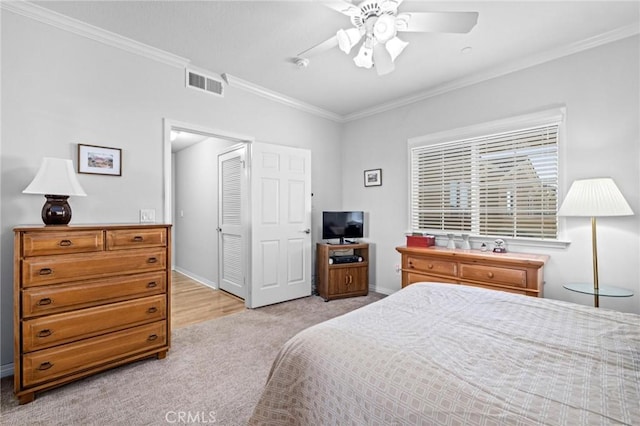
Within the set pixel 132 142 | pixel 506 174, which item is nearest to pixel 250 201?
pixel 132 142

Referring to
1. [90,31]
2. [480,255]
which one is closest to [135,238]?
[90,31]

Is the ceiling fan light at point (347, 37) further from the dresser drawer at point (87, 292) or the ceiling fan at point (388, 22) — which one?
the dresser drawer at point (87, 292)

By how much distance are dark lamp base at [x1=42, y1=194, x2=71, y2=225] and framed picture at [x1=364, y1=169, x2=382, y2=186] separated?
3.46 metres

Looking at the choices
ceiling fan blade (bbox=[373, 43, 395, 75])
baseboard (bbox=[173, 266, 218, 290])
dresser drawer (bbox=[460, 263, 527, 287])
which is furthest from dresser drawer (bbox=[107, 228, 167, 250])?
dresser drawer (bbox=[460, 263, 527, 287])

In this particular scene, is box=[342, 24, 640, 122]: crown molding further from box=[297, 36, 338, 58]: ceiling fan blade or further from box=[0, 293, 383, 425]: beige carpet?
box=[0, 293, 383, 425]: beige carpet

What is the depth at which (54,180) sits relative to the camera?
2.00m

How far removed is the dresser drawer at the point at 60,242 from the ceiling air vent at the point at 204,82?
5.97ft

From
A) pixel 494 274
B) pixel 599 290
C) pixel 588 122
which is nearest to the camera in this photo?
pixel 599 290

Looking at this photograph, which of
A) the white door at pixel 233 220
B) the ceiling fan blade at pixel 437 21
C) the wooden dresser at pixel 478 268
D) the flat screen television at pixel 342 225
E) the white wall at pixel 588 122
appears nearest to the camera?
the ceiling fan blade at pixel 437 21

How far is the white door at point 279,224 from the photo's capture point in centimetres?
367

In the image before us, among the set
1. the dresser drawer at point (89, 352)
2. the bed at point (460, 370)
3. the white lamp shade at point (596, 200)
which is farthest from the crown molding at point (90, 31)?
the white lamp shade at point (596, 200)

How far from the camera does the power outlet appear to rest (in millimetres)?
2734

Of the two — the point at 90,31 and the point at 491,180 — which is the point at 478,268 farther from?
the point at 90,31

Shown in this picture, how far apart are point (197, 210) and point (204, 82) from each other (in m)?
2.67
